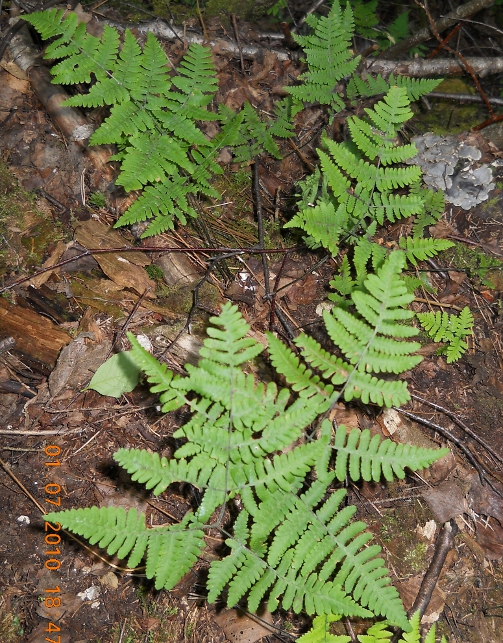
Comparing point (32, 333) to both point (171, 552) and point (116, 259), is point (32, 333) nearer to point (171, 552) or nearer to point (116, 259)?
point (116, 259)

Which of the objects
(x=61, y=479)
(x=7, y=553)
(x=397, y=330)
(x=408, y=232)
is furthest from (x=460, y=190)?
(x=7, y=553)

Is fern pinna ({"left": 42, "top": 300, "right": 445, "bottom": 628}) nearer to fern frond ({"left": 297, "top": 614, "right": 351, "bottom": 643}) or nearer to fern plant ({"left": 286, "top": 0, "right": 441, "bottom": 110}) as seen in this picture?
fern frond ({"left": 297, "top": 614, "right": 351, "bottom": 643})

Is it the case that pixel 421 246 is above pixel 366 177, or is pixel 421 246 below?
below

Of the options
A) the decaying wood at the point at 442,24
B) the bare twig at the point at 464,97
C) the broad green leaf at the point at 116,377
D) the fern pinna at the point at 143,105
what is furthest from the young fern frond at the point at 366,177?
the bare twig at the point at 464,97

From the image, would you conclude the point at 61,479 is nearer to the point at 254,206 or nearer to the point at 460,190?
the point at 254,206

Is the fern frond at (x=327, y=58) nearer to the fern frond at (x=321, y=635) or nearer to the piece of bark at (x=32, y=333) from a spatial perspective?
the piece of bark at (x=32, y=333)

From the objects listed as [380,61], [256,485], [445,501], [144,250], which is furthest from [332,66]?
[445,501]
